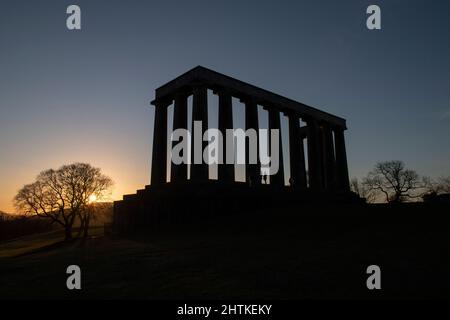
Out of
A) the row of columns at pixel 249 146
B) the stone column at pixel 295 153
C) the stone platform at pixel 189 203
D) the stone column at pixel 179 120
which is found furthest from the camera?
the stone column at pixel 295 153

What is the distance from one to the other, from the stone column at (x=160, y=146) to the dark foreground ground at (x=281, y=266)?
18332 millimetres

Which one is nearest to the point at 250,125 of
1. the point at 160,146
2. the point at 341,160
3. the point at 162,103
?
the point at 160,146

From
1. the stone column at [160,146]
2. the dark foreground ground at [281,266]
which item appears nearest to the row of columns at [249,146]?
the stone column at [160,146]

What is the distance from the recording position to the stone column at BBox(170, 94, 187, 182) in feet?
111

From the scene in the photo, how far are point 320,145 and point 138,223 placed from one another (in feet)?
111

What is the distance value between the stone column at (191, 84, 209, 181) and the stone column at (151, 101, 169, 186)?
21.7 ft

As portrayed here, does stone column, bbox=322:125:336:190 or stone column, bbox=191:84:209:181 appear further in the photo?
stone column, bbox=322:125:336:190

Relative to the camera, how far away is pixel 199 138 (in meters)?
31.5

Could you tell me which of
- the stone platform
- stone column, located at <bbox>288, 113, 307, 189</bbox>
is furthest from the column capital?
stone column, located at <bbox>288, 113, 307, 189</bbox>

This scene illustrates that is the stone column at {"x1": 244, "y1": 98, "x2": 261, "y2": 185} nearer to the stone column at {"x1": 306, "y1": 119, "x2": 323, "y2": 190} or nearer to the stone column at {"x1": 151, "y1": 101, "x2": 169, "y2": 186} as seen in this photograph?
the stone column at {"x1": 151, "y1": 101, "x2": 169, "y2": 186}

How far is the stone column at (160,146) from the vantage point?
3722 cm

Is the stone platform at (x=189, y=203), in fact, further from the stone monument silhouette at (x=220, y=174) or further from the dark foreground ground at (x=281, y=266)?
the dark foreground ground at (x=281, y=266)
